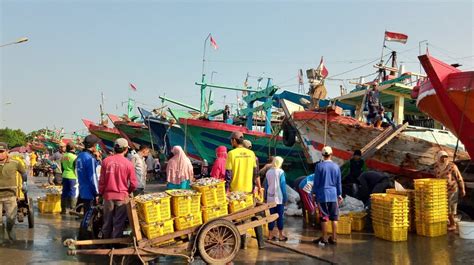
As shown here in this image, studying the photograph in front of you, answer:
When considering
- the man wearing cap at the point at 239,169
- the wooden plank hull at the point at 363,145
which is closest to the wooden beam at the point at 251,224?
the man wearing cap at the point at 239,169

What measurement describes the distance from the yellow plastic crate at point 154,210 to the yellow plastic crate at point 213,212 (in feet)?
1.67

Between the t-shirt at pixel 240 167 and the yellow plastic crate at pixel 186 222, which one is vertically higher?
the t-shirt at pixel 240 167

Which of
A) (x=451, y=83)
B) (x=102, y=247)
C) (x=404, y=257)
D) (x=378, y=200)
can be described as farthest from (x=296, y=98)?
(x=102, y=247)

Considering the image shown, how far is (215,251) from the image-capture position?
5.41 m

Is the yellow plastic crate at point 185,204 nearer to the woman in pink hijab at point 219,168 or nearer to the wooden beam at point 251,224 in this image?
the wooden beam at point 251,224

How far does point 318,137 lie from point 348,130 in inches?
46.1

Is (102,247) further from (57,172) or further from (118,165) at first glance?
(57,172)

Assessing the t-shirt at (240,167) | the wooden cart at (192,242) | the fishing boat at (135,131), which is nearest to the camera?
the wooden cart at (192,242)

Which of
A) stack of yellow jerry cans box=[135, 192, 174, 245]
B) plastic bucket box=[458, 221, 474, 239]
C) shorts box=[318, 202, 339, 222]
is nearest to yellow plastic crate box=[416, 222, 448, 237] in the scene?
plastic bucket box=[458, 221, 474, 239]

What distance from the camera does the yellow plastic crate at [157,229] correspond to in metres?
5.01

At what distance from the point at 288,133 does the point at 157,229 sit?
9.34m

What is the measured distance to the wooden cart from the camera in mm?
4953

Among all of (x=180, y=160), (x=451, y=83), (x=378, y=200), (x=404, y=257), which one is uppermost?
(x=451, y=83)

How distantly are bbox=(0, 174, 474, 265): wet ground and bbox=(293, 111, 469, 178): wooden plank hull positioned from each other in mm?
3443
